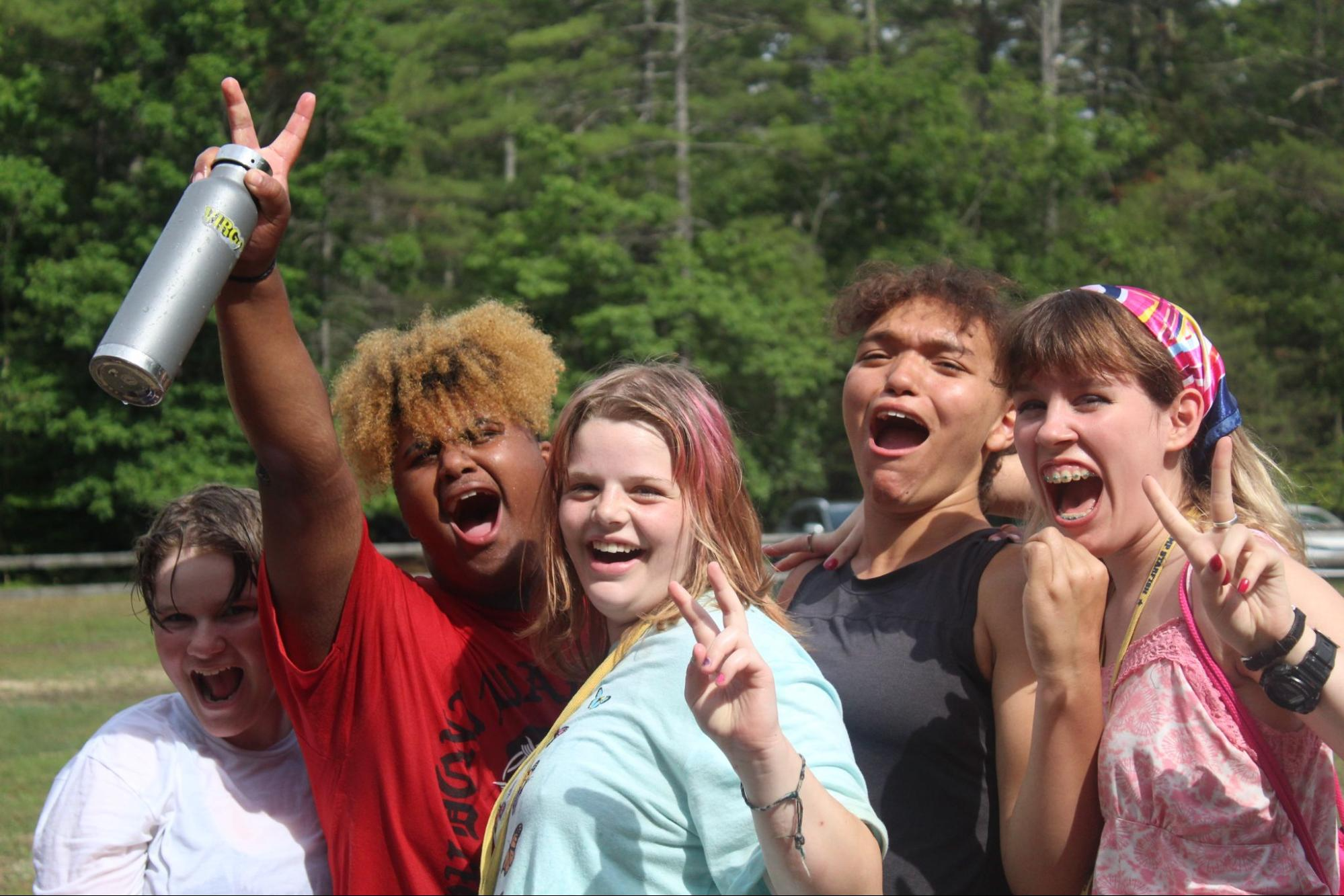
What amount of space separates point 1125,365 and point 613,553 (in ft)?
3.54

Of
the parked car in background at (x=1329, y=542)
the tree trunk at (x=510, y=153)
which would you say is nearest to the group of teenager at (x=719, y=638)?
the parked car in background at (x=1329, y=542)

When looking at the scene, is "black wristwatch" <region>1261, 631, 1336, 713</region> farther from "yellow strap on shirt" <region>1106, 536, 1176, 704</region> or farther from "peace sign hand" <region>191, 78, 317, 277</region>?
"peace sign hand" <region>191, 78, 317, 277</region>

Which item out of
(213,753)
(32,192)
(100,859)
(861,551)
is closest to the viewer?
(100,859)

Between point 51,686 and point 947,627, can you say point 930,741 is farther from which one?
point 51,686

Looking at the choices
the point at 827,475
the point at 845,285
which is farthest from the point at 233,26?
the point at 845,285

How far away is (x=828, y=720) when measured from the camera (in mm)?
2289

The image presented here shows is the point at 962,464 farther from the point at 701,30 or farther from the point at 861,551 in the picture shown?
the point at 701,30

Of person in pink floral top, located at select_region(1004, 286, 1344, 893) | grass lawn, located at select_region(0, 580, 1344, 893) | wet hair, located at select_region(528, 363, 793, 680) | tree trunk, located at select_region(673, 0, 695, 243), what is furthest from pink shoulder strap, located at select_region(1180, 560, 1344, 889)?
tree trunk, located at select_region(673, 0, 695, 243)

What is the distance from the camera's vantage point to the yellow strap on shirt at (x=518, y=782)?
2414 mm

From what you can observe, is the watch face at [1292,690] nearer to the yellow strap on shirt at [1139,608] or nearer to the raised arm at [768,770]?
the yellow strap on shirt at [1139,608]

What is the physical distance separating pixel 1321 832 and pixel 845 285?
177 centimetres

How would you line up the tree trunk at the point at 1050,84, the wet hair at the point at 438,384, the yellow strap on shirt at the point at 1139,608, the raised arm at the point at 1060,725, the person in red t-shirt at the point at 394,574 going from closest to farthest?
the raised arm at the point at 1060,725, the yellow strap on shirt at the point at 1139,608, the person in red t-shirt at the point at 394,574, the wet hair at the point at 438,384, the tree trunk at the point at 1050,84

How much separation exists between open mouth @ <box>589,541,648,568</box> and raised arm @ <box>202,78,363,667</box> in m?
0.55

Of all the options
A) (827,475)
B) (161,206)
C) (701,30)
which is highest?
(701,30)
